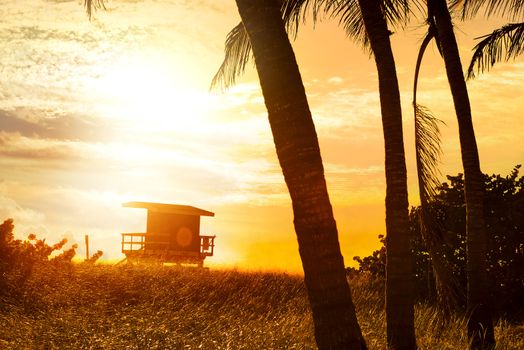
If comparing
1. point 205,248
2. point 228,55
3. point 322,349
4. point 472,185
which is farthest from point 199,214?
point 322,349

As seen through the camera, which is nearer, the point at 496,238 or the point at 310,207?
the point at 310,207

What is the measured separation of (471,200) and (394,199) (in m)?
2.42

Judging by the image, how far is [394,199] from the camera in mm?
8930

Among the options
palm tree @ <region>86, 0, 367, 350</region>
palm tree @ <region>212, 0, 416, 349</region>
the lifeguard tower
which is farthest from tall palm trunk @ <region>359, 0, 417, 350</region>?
the lifeguard tower

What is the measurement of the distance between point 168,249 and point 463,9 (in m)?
20.2

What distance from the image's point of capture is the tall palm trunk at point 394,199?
28.4 ft

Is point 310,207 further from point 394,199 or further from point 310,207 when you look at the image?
point 394,199

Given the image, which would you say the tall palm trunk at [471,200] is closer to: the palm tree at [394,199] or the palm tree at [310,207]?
the palm tree at [394,199]

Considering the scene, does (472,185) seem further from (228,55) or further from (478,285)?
(228,55)

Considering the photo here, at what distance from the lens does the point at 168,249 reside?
29.9 m

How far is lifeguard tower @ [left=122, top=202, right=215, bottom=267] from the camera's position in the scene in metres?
29.7

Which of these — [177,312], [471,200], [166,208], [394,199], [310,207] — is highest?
[166,208]

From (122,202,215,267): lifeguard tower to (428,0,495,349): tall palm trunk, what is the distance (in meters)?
20.6

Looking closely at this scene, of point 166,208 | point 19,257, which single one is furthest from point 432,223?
point 166,208
